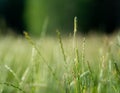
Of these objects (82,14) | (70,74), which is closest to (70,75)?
(70,74)

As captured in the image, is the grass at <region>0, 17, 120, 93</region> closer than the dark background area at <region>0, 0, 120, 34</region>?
Yes

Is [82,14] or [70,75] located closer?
[70,75]

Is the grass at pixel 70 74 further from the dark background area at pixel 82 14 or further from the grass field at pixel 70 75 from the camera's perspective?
the dark background area at pixel 82 14

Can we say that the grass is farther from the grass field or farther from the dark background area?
the dark background area

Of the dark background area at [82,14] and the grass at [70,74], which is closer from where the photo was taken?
the grass at [70,74]

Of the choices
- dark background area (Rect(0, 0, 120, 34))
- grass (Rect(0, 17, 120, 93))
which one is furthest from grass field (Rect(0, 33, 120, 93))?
dark background area (Rect(0, 0, 120, 34))

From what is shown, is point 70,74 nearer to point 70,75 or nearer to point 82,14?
point 70,75

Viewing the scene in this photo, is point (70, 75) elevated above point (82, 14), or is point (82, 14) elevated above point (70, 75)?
point (70, 75)

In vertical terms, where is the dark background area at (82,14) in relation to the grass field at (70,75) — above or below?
below

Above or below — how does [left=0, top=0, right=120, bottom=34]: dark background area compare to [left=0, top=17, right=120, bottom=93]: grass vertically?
below

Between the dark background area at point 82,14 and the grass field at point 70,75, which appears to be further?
the dark background area at point 82,14

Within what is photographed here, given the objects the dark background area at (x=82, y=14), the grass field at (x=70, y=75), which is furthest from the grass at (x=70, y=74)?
the dark background area at (x=82, y=14)

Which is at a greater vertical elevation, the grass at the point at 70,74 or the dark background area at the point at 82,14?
the grass at the point at 70,74

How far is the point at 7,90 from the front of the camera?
8.93 ft
